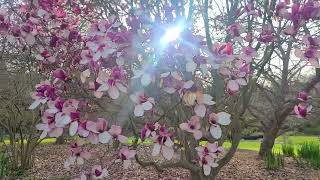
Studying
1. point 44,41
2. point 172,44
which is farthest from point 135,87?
point 44,41

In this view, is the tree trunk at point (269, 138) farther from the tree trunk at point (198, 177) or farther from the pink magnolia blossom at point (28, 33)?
the pink magnolia blossom at point (28, 33)

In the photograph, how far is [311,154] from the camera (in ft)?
25.1

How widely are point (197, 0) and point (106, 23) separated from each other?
1.89m

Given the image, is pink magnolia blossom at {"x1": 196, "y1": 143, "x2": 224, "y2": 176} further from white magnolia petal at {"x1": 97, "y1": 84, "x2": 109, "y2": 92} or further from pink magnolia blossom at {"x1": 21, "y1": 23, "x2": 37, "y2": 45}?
pink magnolia blossom at {"x1": 21, "y1": 23, "x2": 37, "y2": 45}

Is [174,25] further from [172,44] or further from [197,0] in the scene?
[197,0]

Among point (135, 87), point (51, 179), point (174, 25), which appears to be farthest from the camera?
point (51, 179)

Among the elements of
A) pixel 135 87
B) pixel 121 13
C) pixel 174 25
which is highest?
pixel 121 13

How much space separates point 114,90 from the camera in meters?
2.33

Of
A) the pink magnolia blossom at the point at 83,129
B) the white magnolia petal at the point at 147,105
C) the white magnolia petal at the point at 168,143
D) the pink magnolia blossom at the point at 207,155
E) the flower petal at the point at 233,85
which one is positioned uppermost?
the flower petal at the point at 233,85

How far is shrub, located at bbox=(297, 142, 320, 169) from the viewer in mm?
7598

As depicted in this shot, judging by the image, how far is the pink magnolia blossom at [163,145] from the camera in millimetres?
2342

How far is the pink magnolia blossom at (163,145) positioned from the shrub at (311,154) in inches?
229

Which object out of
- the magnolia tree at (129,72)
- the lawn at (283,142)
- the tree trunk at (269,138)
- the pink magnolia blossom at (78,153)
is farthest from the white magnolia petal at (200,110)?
the lawn at (283,142)

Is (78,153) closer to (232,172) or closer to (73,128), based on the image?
(73,128)
